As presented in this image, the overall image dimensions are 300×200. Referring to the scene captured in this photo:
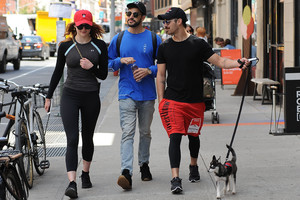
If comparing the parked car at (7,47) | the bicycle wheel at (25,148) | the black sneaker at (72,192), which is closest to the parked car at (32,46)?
the parked car at (7,47)

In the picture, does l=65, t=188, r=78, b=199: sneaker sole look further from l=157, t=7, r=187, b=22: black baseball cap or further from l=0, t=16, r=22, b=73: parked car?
l=0, t=16, r=22, b=73: parked car

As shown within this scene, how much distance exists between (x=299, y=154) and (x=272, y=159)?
0.42 meters

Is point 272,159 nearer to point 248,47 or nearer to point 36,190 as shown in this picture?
point 36,190

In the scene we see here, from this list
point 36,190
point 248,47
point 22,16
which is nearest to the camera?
point 36,190

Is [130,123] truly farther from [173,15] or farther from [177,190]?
[173,15]

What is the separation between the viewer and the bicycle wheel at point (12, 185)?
4418 mm

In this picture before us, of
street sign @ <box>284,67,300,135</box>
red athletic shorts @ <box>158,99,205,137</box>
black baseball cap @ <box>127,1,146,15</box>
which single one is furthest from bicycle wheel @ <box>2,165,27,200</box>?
street sign @ <box>284,67,300,135</box>

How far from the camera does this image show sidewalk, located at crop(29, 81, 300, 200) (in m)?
6.38

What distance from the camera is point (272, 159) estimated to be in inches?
311

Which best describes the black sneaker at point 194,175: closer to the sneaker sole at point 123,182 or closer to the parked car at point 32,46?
the sneaker sole at point 123,182

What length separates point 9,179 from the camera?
4570 mm

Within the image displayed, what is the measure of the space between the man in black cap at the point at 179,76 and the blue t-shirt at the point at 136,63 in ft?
0.66

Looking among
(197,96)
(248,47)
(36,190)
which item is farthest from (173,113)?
(248,47)

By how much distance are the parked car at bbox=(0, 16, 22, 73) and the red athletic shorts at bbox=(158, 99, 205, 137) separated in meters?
22.2
